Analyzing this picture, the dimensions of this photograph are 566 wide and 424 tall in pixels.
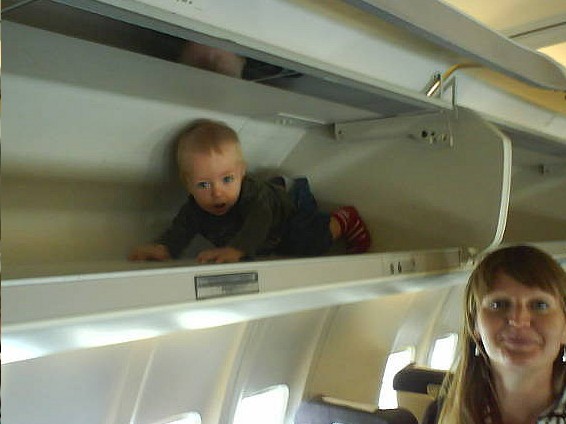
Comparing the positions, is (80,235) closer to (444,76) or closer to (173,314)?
(173,314)

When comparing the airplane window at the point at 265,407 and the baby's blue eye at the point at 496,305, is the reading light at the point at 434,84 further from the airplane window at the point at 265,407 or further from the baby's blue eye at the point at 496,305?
the airplane window at the point at 265,407

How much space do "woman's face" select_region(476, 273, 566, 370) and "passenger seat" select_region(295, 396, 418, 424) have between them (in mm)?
383

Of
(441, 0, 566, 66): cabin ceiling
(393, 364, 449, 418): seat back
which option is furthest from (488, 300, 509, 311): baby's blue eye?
(441, 0, 566, 66): cabin ceiling

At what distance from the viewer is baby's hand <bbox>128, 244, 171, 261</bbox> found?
166 cm

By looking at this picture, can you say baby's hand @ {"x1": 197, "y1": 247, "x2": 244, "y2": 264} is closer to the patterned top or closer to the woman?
the woman

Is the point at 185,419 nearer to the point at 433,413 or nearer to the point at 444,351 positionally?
the point at 433,413

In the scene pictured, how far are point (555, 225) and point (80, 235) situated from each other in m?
2.53

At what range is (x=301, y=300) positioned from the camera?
1.37 metres

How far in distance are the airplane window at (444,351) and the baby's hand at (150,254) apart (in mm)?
2754

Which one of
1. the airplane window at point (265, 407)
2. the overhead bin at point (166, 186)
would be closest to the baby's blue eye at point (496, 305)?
the overhead bin at point (166, 186)

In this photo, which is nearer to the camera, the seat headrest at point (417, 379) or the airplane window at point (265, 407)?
the airplane window at point (265, 407)

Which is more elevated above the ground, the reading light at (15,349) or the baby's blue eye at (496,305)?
the reading light at (15,349)

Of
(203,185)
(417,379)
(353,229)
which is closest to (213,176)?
(203,185)

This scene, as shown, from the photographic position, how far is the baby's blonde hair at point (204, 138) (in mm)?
1748
